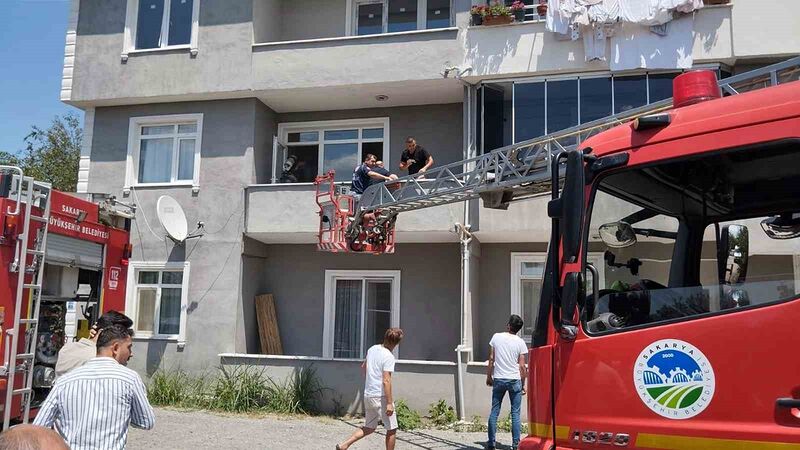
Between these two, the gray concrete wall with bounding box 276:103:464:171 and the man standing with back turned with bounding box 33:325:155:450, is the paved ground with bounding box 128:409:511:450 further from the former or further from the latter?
the man standing with back turned with bounding box 33:325:155:450

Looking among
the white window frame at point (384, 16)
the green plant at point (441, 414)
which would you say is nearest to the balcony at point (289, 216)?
the green plant at point (441, 414)

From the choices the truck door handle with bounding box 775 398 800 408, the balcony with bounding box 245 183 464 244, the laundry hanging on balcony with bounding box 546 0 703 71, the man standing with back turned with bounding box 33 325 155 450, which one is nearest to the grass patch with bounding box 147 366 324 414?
the balcony with bounding box 245 183 464 244

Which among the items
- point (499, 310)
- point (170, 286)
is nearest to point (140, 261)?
point (170, 286)

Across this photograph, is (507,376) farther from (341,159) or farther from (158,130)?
(158,130)

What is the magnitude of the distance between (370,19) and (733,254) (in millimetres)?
12411

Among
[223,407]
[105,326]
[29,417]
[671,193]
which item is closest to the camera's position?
[671,193]

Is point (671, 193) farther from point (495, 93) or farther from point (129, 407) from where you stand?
→ point (495, 93)

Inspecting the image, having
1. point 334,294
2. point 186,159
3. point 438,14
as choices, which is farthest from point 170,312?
point 438,14

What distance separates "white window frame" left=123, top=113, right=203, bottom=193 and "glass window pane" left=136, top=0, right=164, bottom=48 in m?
1.64

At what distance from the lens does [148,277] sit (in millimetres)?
13641

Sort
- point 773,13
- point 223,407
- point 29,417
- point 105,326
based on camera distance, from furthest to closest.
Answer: point 223,407
point 773,13
point 29,417
point 105,326

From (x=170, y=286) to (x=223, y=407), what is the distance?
2.98 m

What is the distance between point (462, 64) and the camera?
1222cm

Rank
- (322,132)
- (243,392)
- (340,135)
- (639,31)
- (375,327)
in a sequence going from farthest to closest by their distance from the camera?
(322,132), (340,135), (375,327), (243,392), (639,31)
